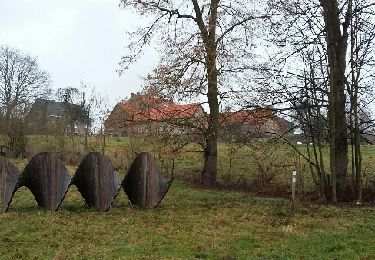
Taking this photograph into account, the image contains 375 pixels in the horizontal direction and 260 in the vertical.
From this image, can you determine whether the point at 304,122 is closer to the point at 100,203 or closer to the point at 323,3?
the point at 323,3

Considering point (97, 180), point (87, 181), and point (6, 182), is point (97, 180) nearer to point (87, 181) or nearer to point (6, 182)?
point (87, 181)

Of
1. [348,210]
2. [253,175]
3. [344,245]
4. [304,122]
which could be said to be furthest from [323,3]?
[344,245]

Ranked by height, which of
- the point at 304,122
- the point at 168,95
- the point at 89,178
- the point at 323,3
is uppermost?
the point at 323,3

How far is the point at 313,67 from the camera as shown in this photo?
18.8 m

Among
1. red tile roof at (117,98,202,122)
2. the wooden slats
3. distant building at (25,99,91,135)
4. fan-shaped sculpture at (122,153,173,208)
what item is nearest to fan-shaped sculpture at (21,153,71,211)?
the wooden slats

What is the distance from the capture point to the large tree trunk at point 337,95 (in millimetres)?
17469

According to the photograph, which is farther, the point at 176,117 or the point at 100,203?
the point at 176,117

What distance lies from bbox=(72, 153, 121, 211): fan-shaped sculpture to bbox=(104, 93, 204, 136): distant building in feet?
24.3

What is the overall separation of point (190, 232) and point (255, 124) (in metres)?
9.46

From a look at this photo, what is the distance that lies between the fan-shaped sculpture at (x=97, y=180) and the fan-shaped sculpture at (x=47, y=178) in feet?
1.93

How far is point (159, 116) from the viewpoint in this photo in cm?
2188

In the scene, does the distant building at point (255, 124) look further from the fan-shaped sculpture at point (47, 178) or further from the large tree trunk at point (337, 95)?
the fan-shaped sculpture at point (47, 178)

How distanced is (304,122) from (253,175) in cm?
577

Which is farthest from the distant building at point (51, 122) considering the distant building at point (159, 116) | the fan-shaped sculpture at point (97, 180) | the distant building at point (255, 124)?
the fan-shaped sculpture at point (97, 180)
